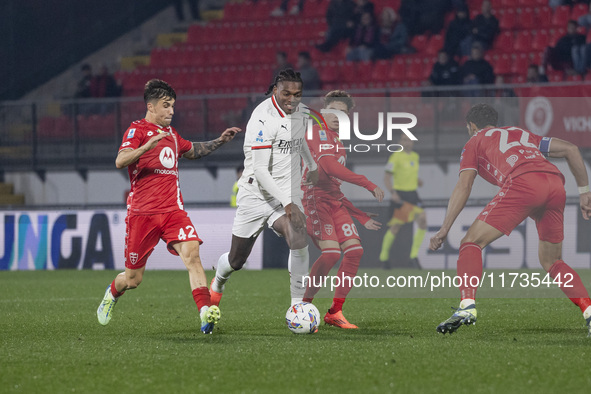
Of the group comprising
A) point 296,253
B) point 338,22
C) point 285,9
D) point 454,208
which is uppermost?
point 285,9

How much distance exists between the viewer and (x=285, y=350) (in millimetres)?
6012

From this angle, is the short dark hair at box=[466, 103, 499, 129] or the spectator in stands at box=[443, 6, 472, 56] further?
the spectator in stands at box=[443, 6, 472, 56]

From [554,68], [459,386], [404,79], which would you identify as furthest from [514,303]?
[404,79]

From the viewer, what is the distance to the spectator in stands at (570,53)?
15.4 metres

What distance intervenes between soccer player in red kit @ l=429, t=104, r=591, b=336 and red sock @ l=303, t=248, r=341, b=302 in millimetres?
1067

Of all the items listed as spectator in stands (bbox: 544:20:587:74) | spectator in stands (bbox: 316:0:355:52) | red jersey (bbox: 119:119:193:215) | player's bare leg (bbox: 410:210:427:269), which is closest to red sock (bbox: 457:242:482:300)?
red jersey (bbox: 119:119:193:215)

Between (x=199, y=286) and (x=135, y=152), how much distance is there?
1.07m

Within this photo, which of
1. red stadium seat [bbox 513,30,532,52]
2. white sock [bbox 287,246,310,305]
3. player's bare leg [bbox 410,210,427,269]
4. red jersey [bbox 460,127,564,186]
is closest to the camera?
red jersey [bbox 460,127,564,186]

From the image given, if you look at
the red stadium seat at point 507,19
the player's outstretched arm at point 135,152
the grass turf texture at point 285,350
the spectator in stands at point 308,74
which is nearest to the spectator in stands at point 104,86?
the spectator in stands at point 308,74

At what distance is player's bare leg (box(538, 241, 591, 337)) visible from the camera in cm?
664

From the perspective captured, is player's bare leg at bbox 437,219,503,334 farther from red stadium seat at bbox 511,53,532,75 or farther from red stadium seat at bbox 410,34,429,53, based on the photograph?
red stadium seat at bbox 410,34,429,53

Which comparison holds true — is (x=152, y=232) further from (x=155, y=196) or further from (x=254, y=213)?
(x=254, y=213)

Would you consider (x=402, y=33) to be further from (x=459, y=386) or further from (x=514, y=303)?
(x=459, y=386)

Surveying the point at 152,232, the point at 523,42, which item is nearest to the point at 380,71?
the point at 523,42
